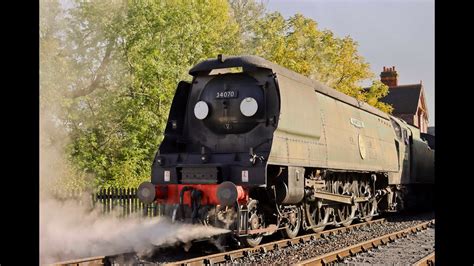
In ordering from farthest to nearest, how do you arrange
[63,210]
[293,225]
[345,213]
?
[345,213], [63,210], [293,225]

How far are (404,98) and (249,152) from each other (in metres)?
43.7

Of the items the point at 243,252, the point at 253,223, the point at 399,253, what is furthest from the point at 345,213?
the point at 243,252

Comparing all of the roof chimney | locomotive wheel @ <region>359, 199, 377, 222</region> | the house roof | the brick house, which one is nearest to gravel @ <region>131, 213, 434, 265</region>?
locomotive wheel @ <region>359, 199, 377, 222</region>

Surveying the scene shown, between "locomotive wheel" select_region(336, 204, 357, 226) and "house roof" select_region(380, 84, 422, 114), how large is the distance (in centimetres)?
3576

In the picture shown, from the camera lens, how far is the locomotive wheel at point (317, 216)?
1156 cm

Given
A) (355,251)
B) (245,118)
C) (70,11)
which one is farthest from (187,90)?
(70,11)

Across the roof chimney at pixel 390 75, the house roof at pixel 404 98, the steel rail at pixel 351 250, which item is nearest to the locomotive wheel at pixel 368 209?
the steel rail at pixel 351 250

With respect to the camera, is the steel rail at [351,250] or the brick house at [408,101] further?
the brick house at [408,101]

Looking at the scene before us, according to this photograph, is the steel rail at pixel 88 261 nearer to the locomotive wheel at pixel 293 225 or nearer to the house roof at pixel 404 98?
the locomotive wheel at pixel 293 225

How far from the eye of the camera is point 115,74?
17688mm

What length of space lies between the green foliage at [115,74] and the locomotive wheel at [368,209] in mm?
7604

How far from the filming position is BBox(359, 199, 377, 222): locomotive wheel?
14.9 metres

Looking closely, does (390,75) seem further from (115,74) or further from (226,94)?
(226,94)
